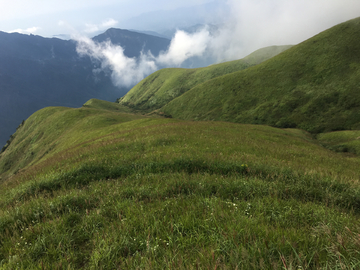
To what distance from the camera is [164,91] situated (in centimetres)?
18350

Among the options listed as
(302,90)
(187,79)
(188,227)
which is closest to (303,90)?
(302,90)

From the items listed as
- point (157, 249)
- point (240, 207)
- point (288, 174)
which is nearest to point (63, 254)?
point (157, 249)

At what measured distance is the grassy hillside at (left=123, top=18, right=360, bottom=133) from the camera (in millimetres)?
68500

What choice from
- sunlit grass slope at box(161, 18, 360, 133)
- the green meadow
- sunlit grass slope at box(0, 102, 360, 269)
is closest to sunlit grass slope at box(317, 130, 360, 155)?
sunlit grass slope at box(161, 18, 360, 133)

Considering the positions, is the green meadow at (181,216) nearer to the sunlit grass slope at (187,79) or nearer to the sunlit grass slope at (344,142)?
the sunlit grass slope at (344,142)

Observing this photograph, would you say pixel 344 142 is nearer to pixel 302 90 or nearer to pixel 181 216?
pixel 181 216

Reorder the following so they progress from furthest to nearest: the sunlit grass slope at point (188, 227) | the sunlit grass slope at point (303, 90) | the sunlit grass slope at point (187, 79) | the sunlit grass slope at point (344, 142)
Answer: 1. the sunlit grass slope at point (187, 79)
2. the sunlit grass slope at point (303, 90)
3. the sunlit grass slope at point (344, 142)
4. the sunlit grass slope at point (188, 227)

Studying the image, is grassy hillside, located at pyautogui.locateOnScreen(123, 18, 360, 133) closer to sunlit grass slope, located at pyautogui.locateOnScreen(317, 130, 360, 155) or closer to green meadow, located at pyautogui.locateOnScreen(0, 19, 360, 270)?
sunlit grass slope, located at pyautogui.locateOnScreen(317, 130, 360, 155)

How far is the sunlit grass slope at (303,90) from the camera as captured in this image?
68.5m

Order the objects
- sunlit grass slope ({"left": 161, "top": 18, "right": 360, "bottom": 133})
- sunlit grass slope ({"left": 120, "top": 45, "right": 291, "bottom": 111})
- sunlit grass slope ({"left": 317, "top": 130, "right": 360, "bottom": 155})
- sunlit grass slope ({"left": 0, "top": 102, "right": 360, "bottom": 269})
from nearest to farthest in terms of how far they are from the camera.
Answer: sunlit grass slope ({"left": 0, "top": 102, "right": 360, "bottom": 269})
sunlit grass slope ({"left": 317, "top": 130, "right": 360, "bottom": 155})
sunlit grass slope ({"left": 161, "top": 18, "right": 360, "bottom": 133})
sunlit grass slope ({"left": 120, "top": 45, "right": 291, "bottom": 111})

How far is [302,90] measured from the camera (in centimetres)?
8100

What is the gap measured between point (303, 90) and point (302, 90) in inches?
16.2

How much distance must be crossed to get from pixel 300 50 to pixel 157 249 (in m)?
127

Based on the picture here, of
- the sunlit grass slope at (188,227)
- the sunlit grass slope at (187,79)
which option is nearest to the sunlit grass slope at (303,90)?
the sunlit grass slope at (187,79)
